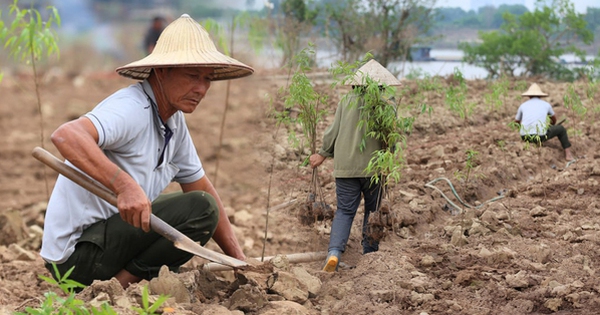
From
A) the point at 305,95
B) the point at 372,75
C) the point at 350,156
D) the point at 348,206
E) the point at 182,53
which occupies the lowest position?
the point at 348,206

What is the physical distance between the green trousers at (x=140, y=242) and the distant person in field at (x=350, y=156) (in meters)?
1.06

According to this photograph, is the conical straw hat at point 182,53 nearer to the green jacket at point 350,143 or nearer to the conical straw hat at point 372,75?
the conical straw hat at point 372,75

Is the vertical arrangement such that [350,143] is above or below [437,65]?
above

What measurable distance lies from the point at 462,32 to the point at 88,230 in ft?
70.4

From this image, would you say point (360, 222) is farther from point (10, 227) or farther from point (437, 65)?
point (437, 65)

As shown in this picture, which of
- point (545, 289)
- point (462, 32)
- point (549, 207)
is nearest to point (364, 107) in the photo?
point (545, 289)

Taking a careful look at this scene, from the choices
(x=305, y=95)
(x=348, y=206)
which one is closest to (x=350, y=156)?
(x=348, y=206)

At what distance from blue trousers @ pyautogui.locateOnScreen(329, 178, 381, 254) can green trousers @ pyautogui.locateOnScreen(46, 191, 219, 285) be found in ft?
3.60

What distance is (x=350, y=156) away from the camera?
13.5 ft

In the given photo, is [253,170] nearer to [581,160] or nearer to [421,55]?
[581,160]

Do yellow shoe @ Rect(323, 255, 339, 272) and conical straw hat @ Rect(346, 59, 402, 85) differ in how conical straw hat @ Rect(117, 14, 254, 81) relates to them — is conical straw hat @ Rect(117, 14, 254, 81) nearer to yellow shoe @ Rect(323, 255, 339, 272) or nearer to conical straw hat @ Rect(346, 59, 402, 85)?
conical straw hat @ Rect(346, 59, 402, 85)

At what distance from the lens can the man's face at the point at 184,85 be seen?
2.94m

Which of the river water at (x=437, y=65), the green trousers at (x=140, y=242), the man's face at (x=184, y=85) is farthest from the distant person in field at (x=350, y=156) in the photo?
the river water at (x=437, y=65)

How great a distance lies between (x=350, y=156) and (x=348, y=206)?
12.0 inches
